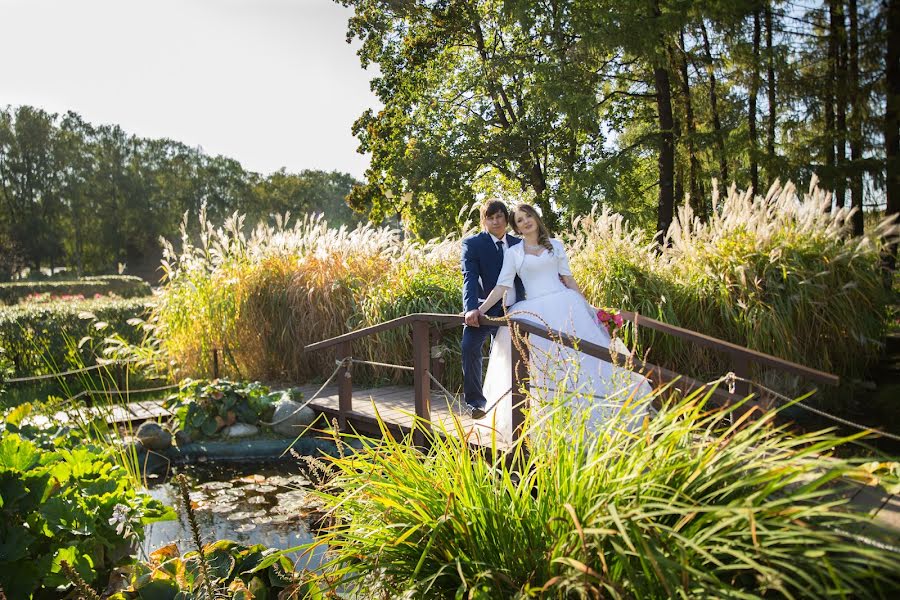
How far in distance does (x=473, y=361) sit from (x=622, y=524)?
12.5 feet

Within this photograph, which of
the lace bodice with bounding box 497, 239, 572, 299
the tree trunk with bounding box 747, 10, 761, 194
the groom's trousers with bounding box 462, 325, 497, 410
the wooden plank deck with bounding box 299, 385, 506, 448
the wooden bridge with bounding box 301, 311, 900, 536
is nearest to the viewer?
the wooden bridge with bounding box 301, 311, 900, 536

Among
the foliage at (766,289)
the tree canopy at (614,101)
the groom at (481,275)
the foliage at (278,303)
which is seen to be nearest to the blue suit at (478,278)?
the groom at (481,275)

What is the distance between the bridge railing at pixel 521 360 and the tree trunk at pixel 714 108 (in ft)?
30.3

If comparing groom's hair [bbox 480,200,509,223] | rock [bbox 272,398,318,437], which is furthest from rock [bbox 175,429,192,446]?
groom's hair [bbox 480,200,509,223]

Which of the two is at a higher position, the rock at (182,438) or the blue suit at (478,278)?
the blue suit at (478,278)

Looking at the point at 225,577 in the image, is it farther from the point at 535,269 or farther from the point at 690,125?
the point at 690,125

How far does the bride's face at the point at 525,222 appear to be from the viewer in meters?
5.10

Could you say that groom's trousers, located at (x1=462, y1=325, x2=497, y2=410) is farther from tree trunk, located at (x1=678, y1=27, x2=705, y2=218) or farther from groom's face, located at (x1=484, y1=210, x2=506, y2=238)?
tree trunk, located at (x1=678, y1=27, x2=705, y2=218)

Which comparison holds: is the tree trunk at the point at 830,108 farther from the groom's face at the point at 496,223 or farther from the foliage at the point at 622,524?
the foliage at the point at 622,524

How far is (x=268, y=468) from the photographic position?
5.80m

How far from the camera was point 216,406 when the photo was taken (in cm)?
626

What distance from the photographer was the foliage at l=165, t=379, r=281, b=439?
619 centimetres

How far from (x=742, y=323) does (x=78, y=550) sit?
18.9ft

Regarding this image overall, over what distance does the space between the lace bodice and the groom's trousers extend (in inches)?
21.2
